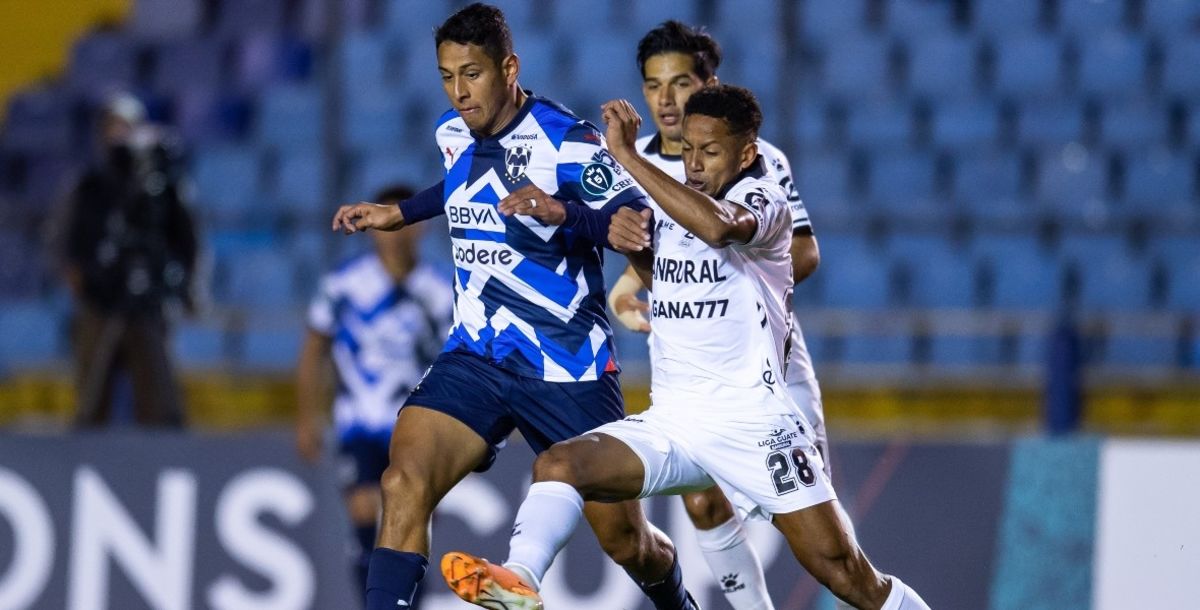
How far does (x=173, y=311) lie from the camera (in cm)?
921

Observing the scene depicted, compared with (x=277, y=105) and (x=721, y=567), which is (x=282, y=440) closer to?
(x=721, y=567)

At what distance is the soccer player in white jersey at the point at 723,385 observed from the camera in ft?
16.6

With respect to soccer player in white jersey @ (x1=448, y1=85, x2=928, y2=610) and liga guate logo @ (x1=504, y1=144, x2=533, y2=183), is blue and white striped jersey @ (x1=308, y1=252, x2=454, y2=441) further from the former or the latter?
soccer player in white jersey @ (x1=448, y1=85, x2=928, y2=610)

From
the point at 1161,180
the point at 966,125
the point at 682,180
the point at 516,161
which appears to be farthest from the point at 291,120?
the point at 516,161

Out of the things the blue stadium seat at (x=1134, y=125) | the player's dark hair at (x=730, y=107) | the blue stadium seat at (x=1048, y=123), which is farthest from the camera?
the blue stadium seat at (x=1048, y=123)

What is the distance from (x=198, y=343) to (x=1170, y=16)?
6.09m

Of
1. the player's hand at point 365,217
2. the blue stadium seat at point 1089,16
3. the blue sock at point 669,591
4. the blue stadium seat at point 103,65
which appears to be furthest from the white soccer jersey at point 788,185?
the blue stadium seat at point 103,65

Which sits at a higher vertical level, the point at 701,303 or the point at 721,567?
the point at 701,303

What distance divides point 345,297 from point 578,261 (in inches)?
107

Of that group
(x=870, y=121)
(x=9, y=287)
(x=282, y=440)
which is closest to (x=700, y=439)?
(x=282, y=440)

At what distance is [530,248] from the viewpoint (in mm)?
5449

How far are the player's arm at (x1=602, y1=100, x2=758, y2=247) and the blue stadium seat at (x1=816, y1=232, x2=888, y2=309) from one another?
563 centimetres

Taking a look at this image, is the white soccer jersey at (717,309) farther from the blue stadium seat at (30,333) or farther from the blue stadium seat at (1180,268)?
the blue stadium seat at (30,333)

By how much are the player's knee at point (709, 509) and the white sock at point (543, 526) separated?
1183mm
